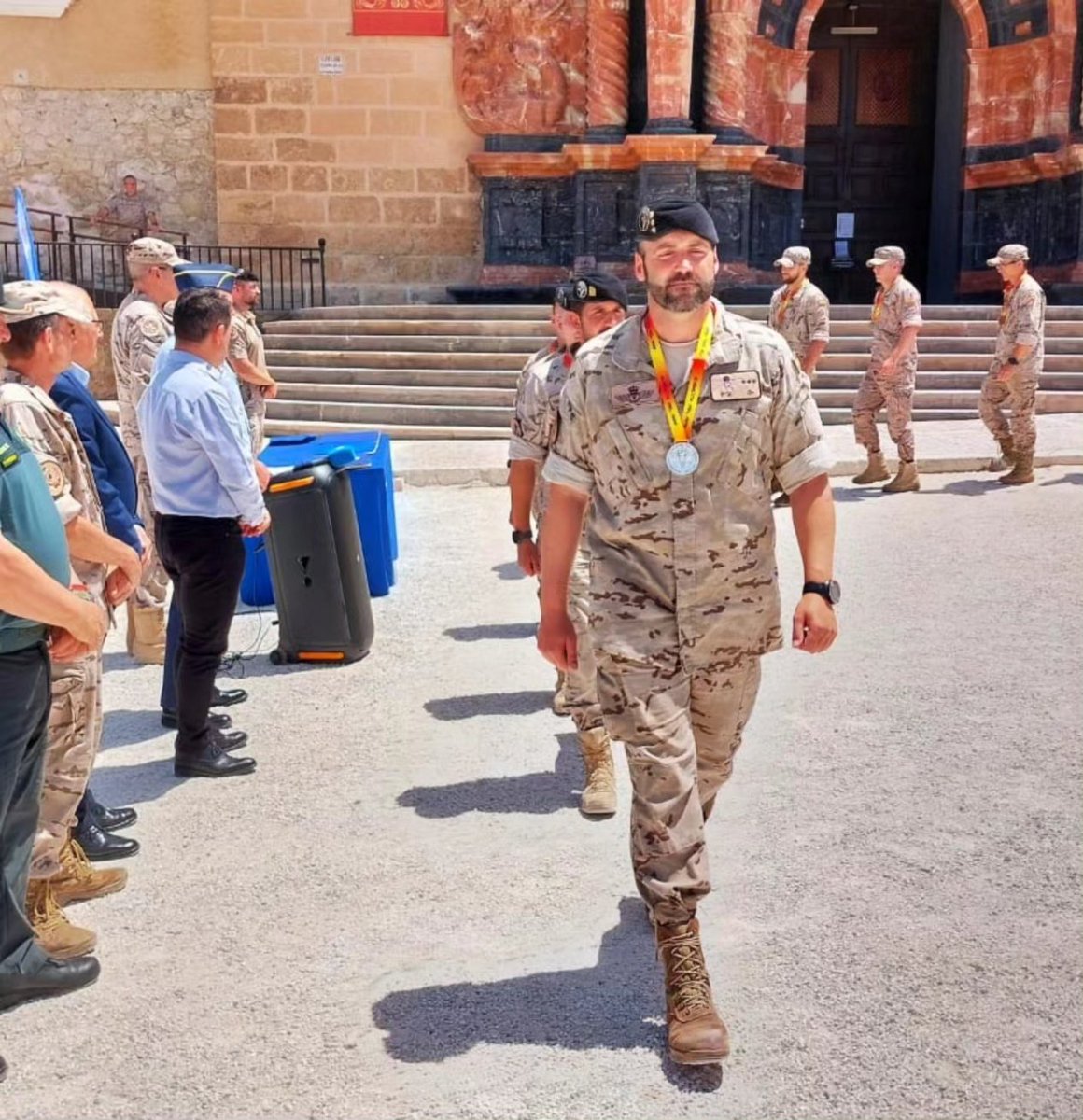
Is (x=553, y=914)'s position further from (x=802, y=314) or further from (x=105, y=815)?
(x=802, y=314)

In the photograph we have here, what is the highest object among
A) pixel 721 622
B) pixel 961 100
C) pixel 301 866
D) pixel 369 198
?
pixel 961 100

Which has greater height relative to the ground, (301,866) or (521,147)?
(521,147)

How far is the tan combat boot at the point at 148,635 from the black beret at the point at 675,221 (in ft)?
13.9

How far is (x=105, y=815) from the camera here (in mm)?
4516

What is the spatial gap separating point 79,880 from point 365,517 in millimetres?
3934

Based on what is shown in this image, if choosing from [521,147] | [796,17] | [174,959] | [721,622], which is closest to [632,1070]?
[721,622]

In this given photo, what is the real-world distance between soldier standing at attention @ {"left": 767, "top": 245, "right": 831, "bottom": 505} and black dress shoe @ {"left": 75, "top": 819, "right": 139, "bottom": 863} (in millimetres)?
7022

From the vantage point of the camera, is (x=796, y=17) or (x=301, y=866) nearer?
(x=301, y=866)

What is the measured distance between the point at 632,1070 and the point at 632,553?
48.1 inches

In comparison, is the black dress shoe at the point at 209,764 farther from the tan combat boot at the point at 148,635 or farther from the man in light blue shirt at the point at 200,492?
the tan combat boot at the point at 148,635

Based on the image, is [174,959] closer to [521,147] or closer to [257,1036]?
[257,1036]

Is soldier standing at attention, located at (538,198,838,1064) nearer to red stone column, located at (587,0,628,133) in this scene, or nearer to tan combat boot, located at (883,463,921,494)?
tan combat boot, located at (883,463,921,494)

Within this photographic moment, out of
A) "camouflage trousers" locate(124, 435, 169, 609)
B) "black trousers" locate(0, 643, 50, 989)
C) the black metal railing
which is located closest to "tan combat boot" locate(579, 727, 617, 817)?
"black trousers" locate(0, 643, 50, 989)

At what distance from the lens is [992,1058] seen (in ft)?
9.82
